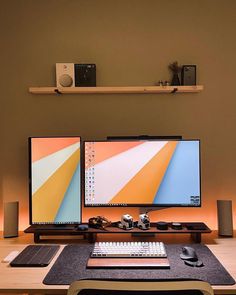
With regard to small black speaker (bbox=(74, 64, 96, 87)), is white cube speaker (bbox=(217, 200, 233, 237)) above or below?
below

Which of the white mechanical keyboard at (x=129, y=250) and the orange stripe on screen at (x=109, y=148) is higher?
the orange stripe on screen at (x=109, y=148)

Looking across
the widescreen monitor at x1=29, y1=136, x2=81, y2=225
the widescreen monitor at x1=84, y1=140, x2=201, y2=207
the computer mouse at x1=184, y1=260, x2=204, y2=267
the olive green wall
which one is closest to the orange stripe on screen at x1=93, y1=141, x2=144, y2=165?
the widescreen monitor at x1=84, y1=140, x2=201, y2=207

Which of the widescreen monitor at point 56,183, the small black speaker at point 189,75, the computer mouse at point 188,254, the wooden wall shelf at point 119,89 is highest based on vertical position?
Answer: the small black speaker at point 189,75

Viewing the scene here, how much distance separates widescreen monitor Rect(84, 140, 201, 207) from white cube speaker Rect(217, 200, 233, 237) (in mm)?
175

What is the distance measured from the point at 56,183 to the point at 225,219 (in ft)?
Answer: 3.41

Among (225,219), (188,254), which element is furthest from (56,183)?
(225,219)

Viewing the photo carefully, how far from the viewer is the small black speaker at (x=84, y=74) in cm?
221

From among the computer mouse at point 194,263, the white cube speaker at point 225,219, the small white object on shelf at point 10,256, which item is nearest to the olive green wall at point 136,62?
the white cube speaker at point 225,219

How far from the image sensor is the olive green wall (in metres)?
2.27

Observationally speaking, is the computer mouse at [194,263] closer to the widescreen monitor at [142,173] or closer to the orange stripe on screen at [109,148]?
the widescreen monitor at [142,173]

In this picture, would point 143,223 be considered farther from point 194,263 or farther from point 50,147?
point 50,147

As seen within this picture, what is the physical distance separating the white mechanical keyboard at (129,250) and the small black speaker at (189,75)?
1043mm

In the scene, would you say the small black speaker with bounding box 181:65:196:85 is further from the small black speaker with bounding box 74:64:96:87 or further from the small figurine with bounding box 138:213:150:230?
the small figurine with bounding box 138:213:150:230

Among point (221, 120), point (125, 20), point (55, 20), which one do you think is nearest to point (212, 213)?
point (221, 120)
